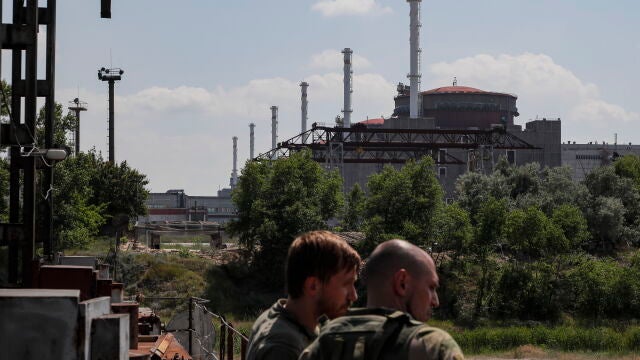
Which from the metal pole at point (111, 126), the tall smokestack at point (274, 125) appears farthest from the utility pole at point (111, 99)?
the tall smokestack at point (274, 125)

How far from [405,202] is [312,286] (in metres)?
49.9

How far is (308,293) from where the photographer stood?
4355mm

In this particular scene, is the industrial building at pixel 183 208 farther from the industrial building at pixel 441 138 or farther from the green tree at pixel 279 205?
the green tree at pixel 279 205

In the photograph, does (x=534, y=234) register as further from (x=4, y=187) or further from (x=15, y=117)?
(x=15, y=117)

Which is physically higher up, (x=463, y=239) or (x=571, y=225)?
(x=571, y=225)

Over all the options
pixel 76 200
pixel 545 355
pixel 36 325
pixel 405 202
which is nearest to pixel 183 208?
pixel 405 202

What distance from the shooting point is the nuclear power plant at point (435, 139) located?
243 feet

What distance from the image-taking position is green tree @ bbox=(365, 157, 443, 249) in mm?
53219

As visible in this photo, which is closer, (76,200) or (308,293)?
(308,293)

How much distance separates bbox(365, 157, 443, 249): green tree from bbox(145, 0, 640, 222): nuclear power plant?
937 cm

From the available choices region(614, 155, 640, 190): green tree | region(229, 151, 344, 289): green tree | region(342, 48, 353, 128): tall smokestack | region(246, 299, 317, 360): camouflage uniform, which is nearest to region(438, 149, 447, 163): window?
region(342, 48, 353, 128): tall smokestack

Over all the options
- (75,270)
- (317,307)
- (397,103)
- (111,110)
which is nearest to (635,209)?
(111,110)

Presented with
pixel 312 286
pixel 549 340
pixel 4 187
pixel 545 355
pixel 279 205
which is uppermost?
pixel 4 187

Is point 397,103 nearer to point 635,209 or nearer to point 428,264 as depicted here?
point 635,209
